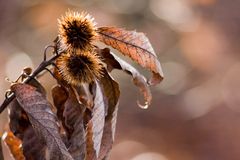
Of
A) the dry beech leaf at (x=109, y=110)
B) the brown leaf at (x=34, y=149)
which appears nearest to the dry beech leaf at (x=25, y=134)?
the brown leaf at (x=34, y=149)

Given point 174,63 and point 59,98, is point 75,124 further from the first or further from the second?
point 174,63

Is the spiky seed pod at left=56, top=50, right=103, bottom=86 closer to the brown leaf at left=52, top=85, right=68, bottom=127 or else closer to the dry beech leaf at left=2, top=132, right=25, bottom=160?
the brown leaf at left=52, top=85, right=68, bottom=127

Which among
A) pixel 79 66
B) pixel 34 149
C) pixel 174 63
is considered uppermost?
pixel 174 63

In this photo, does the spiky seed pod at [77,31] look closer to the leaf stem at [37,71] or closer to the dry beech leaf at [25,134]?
the leaf stem at [37,71]

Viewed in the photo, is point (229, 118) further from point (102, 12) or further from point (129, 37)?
point (129, 37)

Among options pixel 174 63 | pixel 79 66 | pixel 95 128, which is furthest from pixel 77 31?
pixel 174 63

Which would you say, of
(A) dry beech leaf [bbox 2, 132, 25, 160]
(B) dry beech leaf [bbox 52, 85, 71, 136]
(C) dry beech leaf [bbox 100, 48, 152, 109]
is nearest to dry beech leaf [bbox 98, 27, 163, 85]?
(C) dry beech leaf [bbox 100, 48, 152, 109]
